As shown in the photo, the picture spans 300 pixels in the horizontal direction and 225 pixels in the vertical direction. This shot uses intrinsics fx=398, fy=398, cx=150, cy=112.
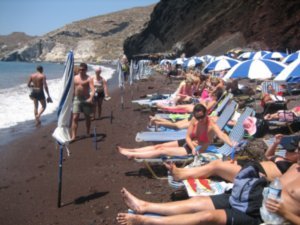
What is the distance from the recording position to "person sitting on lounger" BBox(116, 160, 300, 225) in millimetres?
3053

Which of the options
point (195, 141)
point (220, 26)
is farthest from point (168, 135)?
point (220, 26)

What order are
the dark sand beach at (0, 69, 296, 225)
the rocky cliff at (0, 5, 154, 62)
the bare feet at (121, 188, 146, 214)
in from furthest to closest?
the rocky cliff at (0, 5, 154, 62) → the dark sand beach at (0, 69, 296, 225) → the bare feet at (121, 188, 146, 214)

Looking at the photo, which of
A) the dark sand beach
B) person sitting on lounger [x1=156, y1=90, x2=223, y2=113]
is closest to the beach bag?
the dark sand beach

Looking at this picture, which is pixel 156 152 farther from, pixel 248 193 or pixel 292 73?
pixel 292 73

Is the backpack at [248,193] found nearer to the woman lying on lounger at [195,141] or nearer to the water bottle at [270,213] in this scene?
the water bottle at [270,213]

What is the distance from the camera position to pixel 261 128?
8258 millimetres

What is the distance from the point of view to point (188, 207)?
356 cm

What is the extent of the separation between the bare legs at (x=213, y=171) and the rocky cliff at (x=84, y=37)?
519 ft

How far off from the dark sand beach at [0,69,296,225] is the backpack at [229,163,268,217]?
1577 millimetres

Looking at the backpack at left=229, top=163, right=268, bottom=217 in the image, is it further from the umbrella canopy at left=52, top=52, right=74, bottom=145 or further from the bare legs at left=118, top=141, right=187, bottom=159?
the umbrella canopy at left=52, top=52, right=74, bottom=145

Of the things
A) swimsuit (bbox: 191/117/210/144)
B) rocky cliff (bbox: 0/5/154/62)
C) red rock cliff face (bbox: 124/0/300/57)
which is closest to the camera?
swimsuit (bbox: 191/117/210/144)

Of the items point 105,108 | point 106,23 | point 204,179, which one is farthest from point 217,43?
point 106,23

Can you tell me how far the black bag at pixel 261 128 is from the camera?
26.9ft

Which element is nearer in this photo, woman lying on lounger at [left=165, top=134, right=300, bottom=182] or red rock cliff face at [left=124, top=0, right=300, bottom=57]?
woman lying on lounger at [left=165, top=134, right=300, bottom=182]
